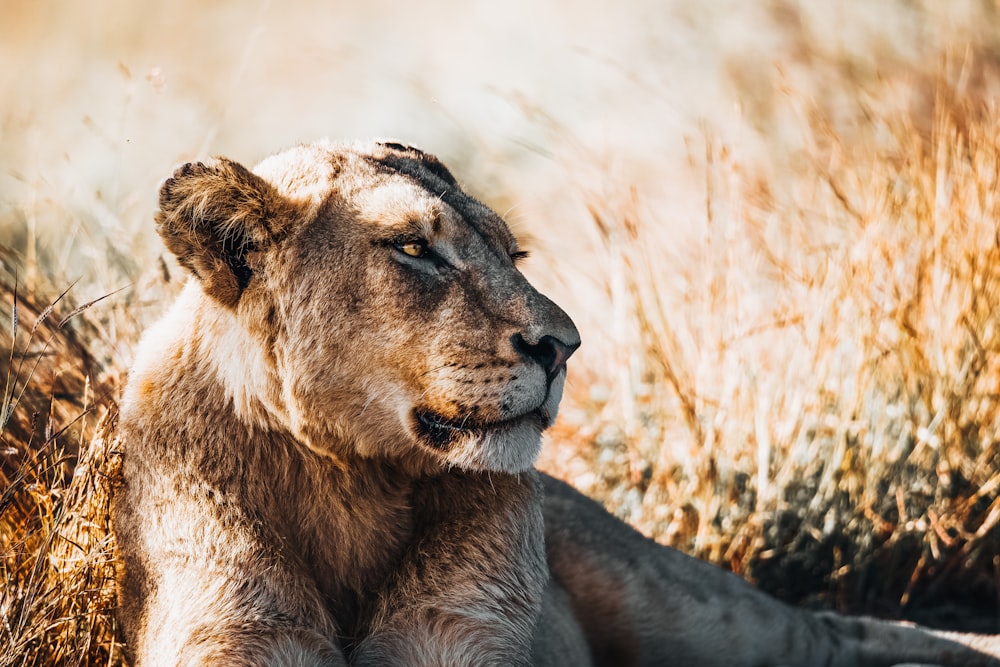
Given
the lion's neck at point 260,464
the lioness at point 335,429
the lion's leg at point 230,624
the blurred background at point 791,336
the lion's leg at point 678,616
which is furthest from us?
the blurred background at point 791,336

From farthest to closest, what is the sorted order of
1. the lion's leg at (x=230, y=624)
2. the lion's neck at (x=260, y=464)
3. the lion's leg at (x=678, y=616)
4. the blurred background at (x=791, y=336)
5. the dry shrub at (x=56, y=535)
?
the blurred background at (x=791, y=336)
the lion's leg at (x=678, y=616)
the dry shrub at (x=56, y=535)
the lion's neck at (x=260, y=464)
the lion's leg at (x=230, y=624)

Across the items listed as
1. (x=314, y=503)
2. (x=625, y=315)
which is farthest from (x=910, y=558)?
(x=314, y=503)

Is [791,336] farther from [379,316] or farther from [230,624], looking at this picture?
[230,624]

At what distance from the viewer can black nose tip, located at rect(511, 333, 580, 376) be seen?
10.9 feet

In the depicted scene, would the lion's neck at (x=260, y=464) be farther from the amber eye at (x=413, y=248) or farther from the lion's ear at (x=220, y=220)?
the amber eye at (x=413, y=248)

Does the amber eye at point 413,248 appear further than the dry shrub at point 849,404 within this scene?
No

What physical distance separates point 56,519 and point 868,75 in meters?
7.73

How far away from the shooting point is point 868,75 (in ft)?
31.4

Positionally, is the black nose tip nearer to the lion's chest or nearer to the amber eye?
the amber eye

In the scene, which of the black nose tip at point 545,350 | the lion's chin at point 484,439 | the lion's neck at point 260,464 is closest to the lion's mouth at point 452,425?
the lion's chin at point 484,439

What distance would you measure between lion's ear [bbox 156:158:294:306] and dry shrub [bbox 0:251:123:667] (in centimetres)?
37

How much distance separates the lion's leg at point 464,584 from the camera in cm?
344

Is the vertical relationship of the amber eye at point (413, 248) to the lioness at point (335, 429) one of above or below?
above

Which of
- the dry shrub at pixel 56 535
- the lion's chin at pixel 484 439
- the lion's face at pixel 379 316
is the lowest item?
the dry shrub at pixel 56 535
